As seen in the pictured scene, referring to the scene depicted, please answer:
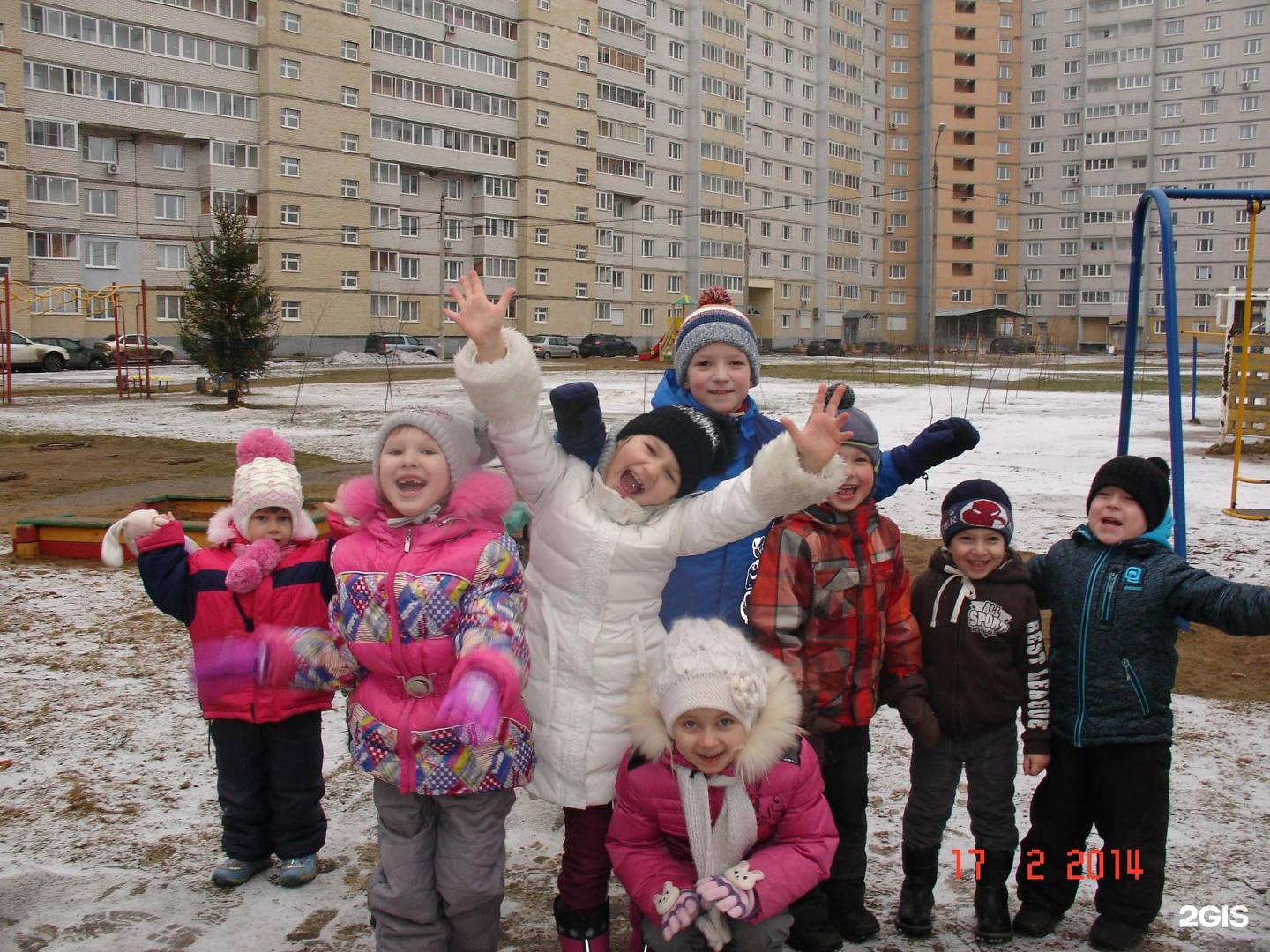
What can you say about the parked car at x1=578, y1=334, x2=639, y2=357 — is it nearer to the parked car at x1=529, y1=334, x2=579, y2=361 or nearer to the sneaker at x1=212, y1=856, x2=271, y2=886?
the parked car at x1=529, y1=334, x2=579, y2=361

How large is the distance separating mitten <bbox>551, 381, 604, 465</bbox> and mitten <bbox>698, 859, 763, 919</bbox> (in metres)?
1.09

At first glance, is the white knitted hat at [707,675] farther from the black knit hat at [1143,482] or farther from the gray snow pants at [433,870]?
the black knit hat at [1143,482]

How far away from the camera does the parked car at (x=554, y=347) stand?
49.5 meters

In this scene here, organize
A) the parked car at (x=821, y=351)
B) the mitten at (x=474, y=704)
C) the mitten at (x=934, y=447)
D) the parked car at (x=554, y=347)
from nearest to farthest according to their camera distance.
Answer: the mitten at (x=474, y=704)
the mitten at (x=934, y=447)
the parked car at (x=554, y=347)
the parked car at (x=821, y=351)

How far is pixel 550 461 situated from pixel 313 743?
1295 millimetres

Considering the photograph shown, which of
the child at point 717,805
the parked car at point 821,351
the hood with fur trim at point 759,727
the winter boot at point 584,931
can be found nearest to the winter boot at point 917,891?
the child at point 717,805

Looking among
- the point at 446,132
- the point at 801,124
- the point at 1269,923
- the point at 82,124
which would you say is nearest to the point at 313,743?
the point at 1269,923

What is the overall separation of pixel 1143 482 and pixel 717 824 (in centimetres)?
158

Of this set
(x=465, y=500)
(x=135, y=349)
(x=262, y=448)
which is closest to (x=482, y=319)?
(x=465, y=500)

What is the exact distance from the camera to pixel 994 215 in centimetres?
→ 7894

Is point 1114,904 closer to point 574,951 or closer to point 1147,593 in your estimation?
point 1147,593

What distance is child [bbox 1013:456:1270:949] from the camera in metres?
2.89

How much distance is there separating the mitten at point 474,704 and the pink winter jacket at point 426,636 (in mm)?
169

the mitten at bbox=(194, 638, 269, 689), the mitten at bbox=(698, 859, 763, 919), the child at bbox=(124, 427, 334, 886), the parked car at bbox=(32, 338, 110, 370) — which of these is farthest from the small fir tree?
the mitten at bbox=(698, 859, 763, 919)
